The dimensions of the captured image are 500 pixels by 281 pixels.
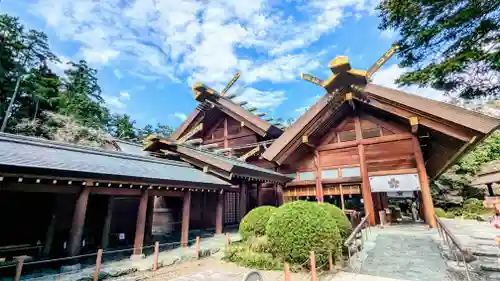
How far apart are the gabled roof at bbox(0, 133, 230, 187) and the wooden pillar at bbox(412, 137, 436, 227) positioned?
28.7ft

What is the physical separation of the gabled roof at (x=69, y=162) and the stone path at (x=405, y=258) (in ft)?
19.7

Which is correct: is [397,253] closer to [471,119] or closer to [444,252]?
[444,252]

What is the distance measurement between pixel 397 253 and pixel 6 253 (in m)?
11.8

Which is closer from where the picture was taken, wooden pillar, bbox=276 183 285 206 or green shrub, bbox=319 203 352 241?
green shrub, bbox=319 203 352 241

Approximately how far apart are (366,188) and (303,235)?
22.0 feet

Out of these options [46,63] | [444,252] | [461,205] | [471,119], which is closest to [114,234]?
[444,252]

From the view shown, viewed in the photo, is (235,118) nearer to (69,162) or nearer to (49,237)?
(69,162)

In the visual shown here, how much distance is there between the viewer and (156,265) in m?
6.66

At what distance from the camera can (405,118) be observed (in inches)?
420

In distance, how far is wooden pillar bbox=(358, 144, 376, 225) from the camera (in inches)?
442

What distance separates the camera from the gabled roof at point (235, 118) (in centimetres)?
1528

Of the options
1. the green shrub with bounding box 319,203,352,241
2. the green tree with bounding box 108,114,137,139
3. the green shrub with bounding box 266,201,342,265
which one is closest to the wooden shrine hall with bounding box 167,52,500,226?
the green shrub with bounding box 319,203,352,241

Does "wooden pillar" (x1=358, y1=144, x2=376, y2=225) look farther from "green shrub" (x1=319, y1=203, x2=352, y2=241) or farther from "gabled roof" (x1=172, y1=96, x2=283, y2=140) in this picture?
"gabled roof" (x1=172, y1=96, x2=283, y2=140)

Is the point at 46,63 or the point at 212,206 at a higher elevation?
the point at 46,63
